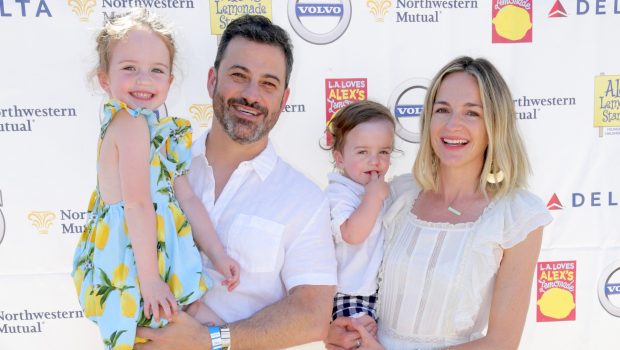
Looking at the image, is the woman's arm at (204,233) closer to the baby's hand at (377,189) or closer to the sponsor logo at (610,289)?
the baby's hand at (377,189)

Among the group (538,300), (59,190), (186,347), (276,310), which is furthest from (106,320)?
(538,300)

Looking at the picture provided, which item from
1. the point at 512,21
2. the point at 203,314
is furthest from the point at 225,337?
the point at 512,21

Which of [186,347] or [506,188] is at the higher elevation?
[506,188]

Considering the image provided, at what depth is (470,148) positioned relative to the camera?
1668 millimetres

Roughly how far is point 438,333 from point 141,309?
980 mm

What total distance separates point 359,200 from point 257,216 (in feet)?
1.44

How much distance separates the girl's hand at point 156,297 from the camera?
4.57 feet

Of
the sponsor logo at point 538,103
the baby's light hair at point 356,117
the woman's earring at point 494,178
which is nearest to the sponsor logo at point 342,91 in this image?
the baby's light hair at point 356,117

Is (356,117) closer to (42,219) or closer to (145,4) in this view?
(145,4)

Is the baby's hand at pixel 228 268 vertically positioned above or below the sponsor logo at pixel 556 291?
above

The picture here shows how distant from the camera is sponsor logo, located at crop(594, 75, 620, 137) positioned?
2951mm

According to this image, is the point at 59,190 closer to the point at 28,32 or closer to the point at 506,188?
the point at 28,32

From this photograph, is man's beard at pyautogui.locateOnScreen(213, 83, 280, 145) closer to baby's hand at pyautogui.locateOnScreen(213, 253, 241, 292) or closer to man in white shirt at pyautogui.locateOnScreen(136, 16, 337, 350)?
man in white shirt at pyautogui.locateOnScreen(136, 16, 337, 350)

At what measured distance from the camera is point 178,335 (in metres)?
1.47
